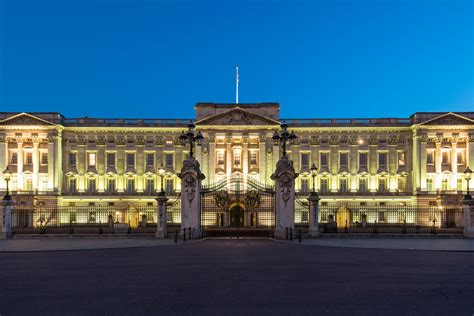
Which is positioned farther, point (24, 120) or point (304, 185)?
point (304, 185)

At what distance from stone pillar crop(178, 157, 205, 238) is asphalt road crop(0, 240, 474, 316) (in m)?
8.81

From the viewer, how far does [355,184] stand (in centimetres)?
6925

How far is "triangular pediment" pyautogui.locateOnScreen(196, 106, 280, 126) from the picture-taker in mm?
67500

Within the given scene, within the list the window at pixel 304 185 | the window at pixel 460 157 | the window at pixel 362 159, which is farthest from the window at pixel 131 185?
the window at pixel 460 157

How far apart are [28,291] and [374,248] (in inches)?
710

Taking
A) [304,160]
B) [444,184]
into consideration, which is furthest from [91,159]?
[444,184]

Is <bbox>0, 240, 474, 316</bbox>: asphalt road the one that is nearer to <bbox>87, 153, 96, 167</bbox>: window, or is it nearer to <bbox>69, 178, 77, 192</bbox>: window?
<bbox>87, 153, 96, 167</bbox>: window

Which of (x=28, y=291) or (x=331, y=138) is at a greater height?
(x=331, y=138)

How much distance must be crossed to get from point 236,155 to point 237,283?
5640 cm

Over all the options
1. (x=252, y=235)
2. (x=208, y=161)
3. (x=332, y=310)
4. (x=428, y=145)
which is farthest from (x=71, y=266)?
(x=428, y=145)

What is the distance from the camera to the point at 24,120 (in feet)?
219

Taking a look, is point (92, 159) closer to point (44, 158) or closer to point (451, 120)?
point (44, 158)

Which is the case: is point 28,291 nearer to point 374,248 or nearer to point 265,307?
point 265,307

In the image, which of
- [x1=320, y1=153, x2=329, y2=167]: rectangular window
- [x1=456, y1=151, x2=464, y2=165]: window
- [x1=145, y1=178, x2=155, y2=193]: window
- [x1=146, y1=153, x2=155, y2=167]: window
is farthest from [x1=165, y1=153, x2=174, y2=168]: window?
[x1=456, y1=151, x2=464, y2=165]: window
